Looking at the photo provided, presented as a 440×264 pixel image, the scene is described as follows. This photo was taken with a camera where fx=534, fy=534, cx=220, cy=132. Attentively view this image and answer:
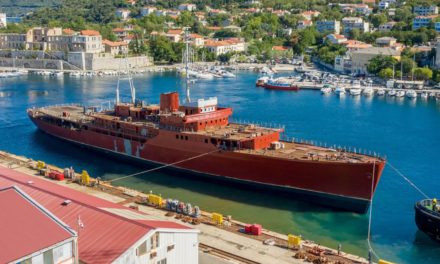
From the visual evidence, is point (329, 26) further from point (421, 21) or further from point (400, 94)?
point (400, 94)

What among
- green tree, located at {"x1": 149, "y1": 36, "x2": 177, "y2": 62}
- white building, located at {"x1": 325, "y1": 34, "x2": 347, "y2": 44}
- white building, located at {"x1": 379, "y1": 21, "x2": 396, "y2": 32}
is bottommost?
green tree, located at {"x1": 149, "y1": 36, "x2": 177, "y2": 62}

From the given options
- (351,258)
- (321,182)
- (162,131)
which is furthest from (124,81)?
(351,258)

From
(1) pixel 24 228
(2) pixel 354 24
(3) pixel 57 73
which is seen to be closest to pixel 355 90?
(3) pixel 57 73

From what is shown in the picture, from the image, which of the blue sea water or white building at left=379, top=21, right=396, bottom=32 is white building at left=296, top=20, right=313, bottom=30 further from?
the blue sea water

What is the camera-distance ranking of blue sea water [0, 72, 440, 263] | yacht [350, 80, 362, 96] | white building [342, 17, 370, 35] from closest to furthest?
blue sea water [0, 72, 440, 263] < yacht [350, 80, 362, 96] < white building [342, 17, 370, 35]

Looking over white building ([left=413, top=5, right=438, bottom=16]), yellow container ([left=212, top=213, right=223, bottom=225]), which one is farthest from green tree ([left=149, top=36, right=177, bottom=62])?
yellow container ([left=212, top=213, right=223, bottom=225])

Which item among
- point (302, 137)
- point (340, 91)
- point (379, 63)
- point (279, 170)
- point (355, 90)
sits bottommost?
point (302, 137)

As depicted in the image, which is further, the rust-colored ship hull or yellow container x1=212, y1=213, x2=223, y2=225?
the rust-colored ship hull

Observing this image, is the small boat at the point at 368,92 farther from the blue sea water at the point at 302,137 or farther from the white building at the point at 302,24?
the white building at the point at 302,24
